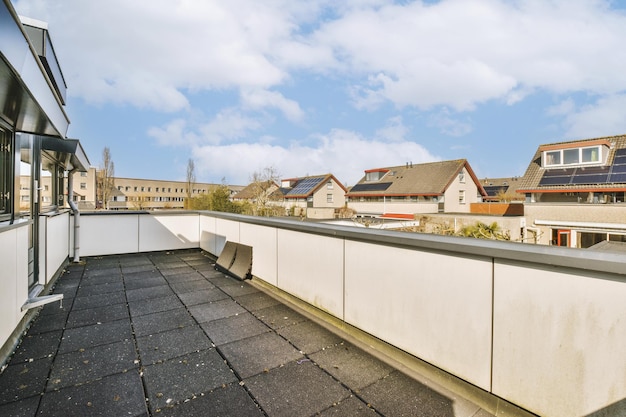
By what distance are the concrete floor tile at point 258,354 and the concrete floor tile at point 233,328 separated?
0.42 feet

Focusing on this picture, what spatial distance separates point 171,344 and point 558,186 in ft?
84.6

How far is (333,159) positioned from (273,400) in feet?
177

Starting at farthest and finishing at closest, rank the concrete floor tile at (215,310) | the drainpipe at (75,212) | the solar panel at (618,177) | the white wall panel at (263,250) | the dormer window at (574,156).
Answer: the dormer window at (574,156), the solar panel at (618,177), the drainpipe at (75,212), the white wall panel at (263,250), the concrete floor tile at (215,310)

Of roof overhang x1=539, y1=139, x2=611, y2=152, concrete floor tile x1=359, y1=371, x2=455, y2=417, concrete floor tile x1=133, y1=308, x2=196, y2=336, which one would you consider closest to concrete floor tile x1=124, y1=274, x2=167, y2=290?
concrete floor tile x1=133, y1=308, x2=196, y2=336

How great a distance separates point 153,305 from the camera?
4.56m

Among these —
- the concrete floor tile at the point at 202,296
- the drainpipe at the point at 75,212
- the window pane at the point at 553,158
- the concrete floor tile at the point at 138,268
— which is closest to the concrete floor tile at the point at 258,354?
the concrete floor tile at the point at 202,296

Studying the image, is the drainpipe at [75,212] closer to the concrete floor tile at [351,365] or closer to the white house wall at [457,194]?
the concrete floor tile at [351,365]

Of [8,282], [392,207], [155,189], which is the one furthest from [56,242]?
[155,189]

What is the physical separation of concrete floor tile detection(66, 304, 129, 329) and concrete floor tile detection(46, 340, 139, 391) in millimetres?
904

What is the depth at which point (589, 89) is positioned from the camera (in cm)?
2167

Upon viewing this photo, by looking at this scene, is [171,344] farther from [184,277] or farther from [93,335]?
[184,277]

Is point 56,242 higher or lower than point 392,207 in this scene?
lower

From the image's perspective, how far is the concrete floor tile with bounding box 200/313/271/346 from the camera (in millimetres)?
3477

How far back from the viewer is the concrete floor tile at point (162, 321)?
369cm
